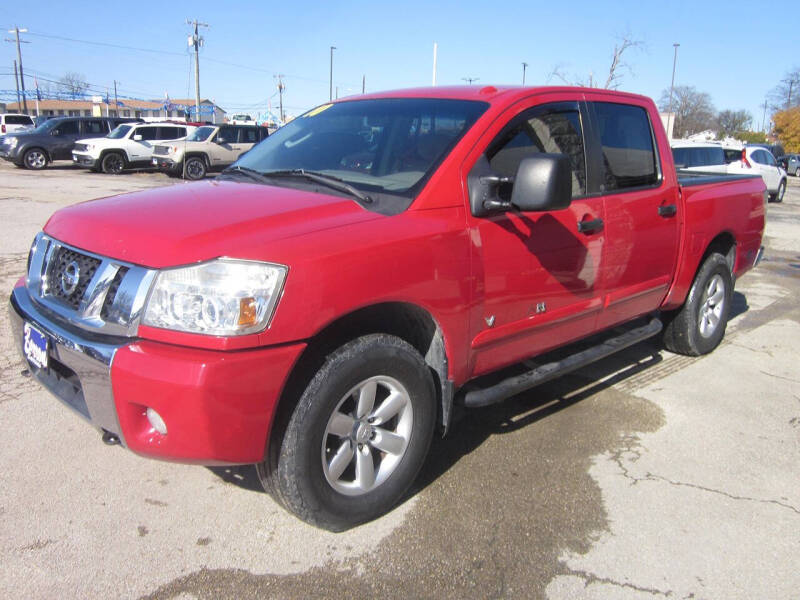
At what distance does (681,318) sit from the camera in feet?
16.3

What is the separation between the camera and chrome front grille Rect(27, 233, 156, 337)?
2346 mm

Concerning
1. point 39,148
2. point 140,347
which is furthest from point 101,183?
point 140,347

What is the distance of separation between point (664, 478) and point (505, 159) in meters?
1.80

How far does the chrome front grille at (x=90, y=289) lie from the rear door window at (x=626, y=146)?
8.68ft

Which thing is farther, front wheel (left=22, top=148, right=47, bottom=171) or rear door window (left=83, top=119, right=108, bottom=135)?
rear door window (left=83, top=119, right=108, bottom=135)

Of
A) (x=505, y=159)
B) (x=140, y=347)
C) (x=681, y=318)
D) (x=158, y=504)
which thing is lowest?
(x=158, y=504)

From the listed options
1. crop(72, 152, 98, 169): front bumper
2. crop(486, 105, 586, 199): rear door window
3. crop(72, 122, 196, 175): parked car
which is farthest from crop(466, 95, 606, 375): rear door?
crop(72, 152, 98, 169): front bumper

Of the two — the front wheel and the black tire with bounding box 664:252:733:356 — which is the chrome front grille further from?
the front wheel

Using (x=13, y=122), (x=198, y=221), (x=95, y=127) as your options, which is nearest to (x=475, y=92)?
(x=198, y=221)

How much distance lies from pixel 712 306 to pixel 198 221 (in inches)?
165

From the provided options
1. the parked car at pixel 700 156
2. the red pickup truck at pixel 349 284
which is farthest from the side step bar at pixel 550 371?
the parked car at pixel 700 156

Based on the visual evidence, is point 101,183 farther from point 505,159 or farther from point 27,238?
point 505,159

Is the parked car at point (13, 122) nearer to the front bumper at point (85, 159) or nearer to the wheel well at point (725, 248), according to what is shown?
the front bumper at point (85, 159)

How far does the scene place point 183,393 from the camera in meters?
2.22
